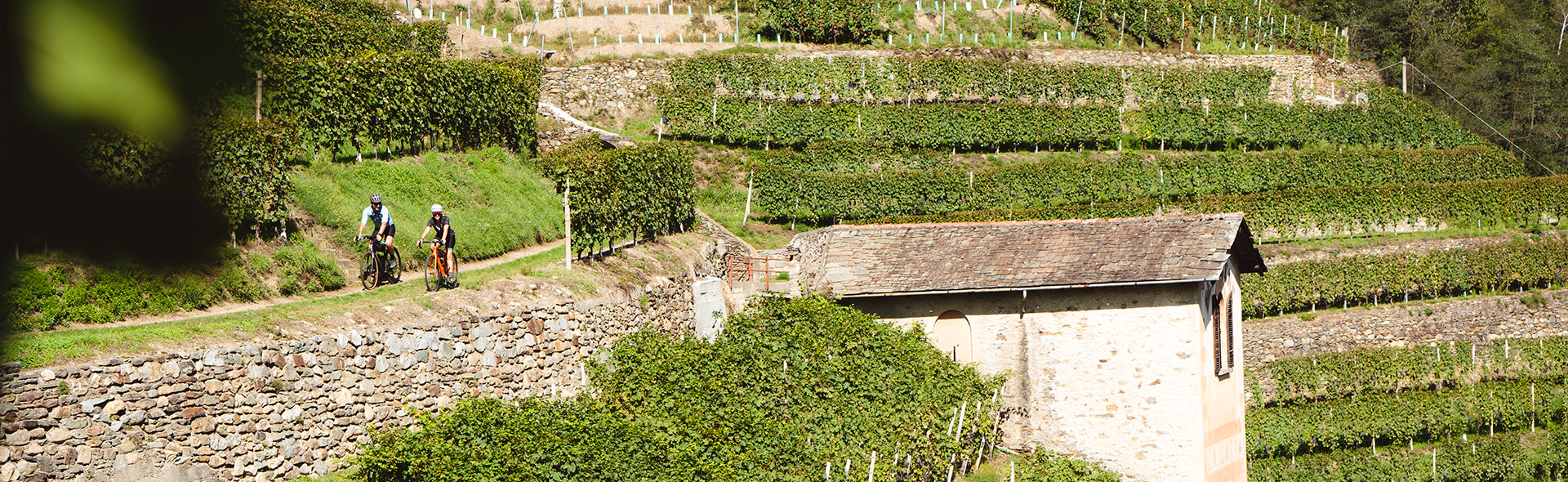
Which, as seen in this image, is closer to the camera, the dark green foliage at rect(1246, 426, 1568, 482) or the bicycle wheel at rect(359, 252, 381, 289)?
the bicycle wheel at rect(359, 252, 381, 289)

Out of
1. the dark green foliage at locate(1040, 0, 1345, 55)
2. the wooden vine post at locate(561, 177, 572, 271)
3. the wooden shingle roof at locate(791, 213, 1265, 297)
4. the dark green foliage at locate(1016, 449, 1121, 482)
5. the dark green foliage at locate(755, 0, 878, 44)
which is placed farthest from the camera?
the dark green foliage at locate(1040, 0, 1345, 55)

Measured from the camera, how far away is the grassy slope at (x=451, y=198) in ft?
72.7

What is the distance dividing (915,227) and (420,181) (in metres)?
9.35

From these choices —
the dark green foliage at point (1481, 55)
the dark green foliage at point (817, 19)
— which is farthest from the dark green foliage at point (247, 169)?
the dark green foliage at point (1481, 55)

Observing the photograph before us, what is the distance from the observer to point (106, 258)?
15844 millimetres

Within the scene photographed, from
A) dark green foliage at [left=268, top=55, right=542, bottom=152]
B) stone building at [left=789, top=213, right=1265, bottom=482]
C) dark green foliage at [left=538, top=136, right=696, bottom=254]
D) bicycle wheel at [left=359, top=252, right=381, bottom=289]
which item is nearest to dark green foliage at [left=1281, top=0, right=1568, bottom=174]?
stone building at [left=789, top=213, right=1265, bottom=482]

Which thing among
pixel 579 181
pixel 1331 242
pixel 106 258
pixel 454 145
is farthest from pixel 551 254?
pixel 1331 242

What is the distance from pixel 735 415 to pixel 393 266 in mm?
6128

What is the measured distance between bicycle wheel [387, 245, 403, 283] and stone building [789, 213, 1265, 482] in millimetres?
7834

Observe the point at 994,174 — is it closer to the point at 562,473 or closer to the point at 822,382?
the point at 822,382

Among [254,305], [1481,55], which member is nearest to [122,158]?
[254,305]

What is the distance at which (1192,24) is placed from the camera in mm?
51594

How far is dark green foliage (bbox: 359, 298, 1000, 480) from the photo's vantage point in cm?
1452

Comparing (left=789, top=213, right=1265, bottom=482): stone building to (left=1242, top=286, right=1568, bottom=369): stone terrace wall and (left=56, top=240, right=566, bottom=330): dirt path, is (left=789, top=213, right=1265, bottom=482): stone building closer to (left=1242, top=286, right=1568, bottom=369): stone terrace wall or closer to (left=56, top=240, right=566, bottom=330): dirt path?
(left=56, top=240, right=566, bottom=330): dirt path
